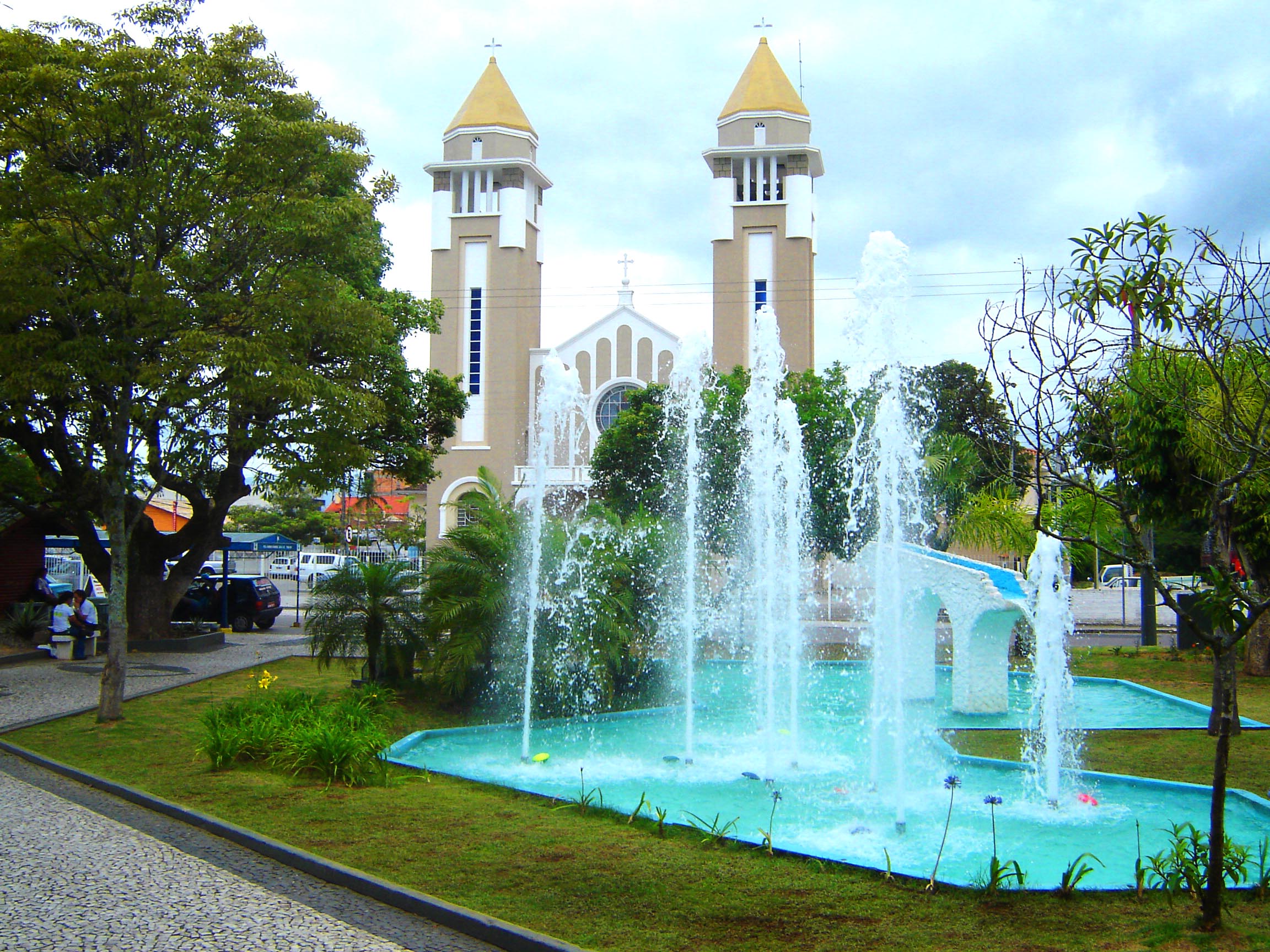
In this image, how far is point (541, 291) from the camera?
152 ft

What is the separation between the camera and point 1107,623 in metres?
28.7

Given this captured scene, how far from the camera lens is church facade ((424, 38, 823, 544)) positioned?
43656 mm

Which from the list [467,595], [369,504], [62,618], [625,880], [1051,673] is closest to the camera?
[625,880]

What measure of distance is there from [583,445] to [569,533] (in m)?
31.9

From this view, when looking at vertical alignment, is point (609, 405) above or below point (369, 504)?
above

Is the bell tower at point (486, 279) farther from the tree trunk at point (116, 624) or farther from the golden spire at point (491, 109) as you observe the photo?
the tree trunk at point (116, 624)

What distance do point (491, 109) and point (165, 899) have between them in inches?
1760

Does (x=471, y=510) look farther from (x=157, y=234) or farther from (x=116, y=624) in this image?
(x=157, y=234)

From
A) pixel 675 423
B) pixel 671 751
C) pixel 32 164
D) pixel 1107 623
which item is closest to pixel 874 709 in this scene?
pixel 671 751

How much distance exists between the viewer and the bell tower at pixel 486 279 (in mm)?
44281

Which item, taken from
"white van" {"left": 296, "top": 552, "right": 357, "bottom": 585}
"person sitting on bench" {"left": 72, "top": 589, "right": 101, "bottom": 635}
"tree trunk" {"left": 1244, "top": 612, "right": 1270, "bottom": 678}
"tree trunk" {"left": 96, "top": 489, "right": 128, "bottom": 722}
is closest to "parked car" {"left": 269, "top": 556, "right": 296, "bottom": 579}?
"white van" {"left": 296, "top": 552, "right": 357, "bottom": 585}

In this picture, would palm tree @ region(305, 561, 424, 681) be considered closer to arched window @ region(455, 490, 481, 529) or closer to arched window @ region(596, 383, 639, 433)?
arched window @ region(455, 490, 481, 529)

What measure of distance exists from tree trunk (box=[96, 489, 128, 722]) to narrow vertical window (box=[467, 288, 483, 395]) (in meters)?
32.5

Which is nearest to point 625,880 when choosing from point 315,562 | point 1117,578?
point 1117,578
